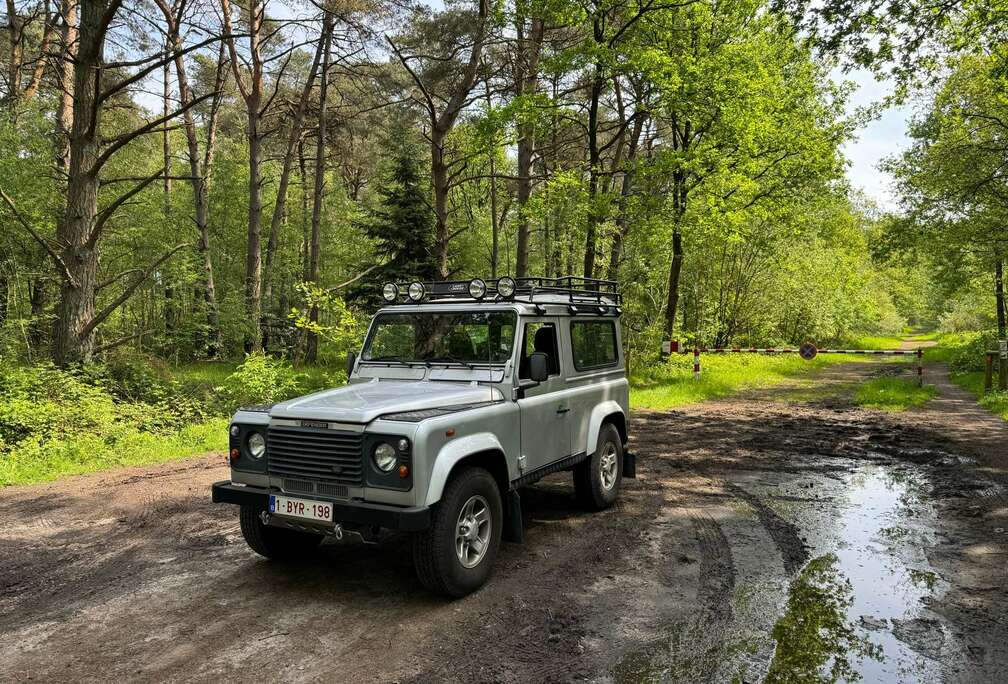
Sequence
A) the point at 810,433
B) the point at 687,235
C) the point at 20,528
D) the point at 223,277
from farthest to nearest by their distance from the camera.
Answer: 1. the point at 223,277
2. the point at 687,235
3. the point at 810,433
4. the point at 20,528

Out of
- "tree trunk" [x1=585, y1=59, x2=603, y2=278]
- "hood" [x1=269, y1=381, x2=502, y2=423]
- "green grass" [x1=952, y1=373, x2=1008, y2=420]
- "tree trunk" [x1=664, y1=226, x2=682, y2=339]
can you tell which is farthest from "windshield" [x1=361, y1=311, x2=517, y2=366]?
"tree trunk" [x1=664, y1=226, x2=682, y2=339]

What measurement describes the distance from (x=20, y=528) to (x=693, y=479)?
7399 millimetres

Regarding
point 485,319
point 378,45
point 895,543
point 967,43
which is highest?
point 378,45

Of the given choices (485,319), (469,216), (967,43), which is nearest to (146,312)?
(469,216)

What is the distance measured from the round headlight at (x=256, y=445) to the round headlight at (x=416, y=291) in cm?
200

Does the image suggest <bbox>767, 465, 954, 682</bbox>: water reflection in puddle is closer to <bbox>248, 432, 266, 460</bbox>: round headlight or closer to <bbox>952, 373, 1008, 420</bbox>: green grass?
<bbox>248, 432, 266, 460</bbox>: round headlight

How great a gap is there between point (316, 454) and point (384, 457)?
565mm

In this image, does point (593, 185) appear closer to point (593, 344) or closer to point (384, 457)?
point (593, 344)

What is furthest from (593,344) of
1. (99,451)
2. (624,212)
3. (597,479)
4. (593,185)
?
(624,212)

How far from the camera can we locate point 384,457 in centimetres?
411

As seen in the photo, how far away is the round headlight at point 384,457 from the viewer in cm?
406

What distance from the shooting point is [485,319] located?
5543mm

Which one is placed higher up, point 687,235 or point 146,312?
point 687,235

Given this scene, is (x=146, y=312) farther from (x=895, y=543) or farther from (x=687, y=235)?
(x=895, y=543)
